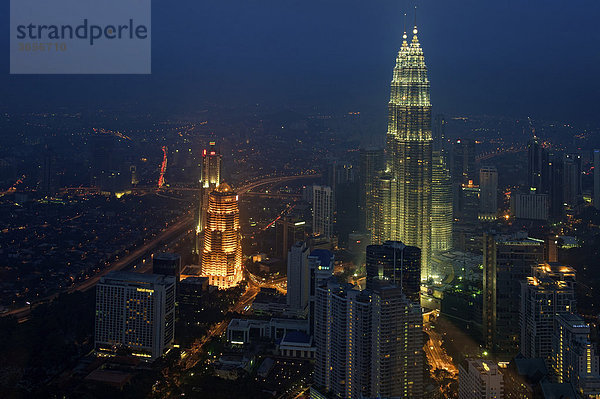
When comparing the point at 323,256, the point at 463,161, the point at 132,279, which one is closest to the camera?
the point at 132,279

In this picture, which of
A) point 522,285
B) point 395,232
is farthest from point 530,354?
point 395,232

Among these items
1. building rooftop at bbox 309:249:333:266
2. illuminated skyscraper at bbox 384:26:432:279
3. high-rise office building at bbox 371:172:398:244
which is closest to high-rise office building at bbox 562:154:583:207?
illuminated skyscraper at bbox 384:26:432:279

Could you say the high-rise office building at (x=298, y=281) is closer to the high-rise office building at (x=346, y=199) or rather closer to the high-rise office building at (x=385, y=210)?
the high-rise office building at (x=385, y=210)

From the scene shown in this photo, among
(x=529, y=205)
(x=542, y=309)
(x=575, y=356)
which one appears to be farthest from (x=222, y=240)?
(x=529, y=205)

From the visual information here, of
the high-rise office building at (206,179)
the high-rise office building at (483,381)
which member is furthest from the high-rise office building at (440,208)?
the high-rise office building at (483,381)

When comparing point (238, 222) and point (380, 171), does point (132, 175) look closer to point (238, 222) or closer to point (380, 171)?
point (238, 222)

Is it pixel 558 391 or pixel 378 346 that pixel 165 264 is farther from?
pixel 558 391
